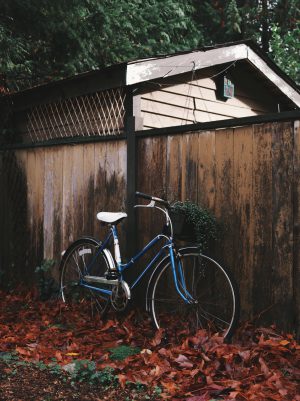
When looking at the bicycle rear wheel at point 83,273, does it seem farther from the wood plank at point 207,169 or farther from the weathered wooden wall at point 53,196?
the wood plank at point 207,169

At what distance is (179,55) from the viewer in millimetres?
6902

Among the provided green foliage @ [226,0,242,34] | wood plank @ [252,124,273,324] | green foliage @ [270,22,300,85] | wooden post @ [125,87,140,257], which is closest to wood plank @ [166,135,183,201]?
wooden post @ [125,87,140,257]

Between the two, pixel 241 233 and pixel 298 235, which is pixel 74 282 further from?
pixel 298 235

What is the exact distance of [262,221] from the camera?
4.29 m

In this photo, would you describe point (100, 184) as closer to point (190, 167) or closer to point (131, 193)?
point (131, 193)

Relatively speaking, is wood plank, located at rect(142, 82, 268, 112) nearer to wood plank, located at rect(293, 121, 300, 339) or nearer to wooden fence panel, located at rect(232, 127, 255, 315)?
wooden fence panel, located at rect(232, 127, 255, 315)

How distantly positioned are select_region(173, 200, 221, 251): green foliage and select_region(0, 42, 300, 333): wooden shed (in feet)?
0.45

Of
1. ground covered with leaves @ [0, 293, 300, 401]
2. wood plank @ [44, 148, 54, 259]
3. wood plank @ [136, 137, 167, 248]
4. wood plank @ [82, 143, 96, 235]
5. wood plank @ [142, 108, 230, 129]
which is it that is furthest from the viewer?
wood plank @ [142, 108, 230, 129]

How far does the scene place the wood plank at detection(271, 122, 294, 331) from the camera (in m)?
4.12

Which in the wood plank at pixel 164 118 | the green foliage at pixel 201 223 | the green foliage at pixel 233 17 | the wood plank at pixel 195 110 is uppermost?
the green foliage at pixel 233 17

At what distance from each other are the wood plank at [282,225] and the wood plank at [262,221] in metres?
0.04

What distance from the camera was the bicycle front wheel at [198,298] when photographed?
4449 mm

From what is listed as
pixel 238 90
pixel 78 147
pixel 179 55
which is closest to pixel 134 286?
pixel 78 147

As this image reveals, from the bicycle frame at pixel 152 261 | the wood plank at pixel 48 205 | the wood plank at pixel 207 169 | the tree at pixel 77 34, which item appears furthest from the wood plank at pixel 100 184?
the tree at pixel 77 34
